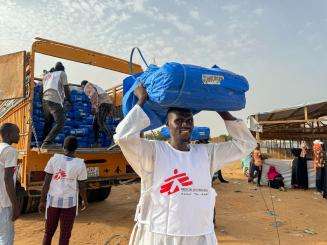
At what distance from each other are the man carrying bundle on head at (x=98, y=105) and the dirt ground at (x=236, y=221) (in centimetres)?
188

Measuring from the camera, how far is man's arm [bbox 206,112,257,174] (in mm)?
2850

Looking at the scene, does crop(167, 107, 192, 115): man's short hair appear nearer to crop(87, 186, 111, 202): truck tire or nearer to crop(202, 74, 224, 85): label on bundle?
crop(202, 74, 224, 85): label on bundle

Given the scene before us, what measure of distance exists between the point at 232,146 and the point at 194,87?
0.51m

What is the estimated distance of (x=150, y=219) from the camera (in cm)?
257

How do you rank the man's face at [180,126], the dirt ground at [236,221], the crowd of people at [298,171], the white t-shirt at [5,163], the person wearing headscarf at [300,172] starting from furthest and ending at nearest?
the person wearing headscarf at [300,172]
the crowd of people at [298,171]
the dirt ground at [236,221]
the white t-shirt at [5,163]
the man's face at [180,126]

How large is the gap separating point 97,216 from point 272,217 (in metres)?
3.90

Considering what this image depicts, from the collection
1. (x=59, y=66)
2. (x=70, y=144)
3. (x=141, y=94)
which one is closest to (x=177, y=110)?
(x=141, y=94)

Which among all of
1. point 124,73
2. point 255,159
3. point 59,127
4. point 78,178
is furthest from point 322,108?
point 78,178

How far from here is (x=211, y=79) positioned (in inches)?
A: 117

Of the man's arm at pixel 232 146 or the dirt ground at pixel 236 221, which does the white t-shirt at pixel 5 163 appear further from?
the dirt ground at pixel 236 221

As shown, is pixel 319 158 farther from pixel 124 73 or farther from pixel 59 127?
pixel 59 127

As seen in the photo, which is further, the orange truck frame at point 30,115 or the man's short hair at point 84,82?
the man's short hair at point 84,82

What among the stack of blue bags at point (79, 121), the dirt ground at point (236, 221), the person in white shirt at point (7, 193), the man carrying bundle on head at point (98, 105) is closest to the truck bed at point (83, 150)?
the man carrying bundle on head at point (98, 105)

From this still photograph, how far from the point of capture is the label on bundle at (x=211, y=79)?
9.66ft
